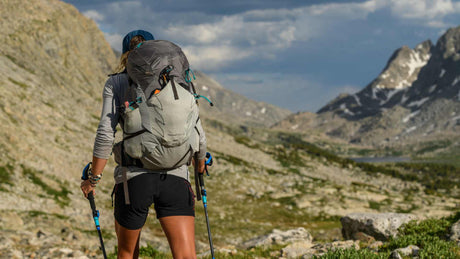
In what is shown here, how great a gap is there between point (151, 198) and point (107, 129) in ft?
3.15

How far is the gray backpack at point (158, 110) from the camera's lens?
432 cm

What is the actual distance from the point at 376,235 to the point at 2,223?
16230 millimetres

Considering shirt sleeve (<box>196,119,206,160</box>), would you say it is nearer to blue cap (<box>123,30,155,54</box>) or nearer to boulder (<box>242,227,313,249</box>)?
blue cap (<box>123,30,155,54</box>)

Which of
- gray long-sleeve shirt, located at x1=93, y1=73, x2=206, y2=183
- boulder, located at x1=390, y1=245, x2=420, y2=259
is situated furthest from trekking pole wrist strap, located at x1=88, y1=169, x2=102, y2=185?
boulder, located at x1=390, y1=245, x2=420, y2=259

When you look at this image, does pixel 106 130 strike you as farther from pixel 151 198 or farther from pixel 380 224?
pixel 380 224

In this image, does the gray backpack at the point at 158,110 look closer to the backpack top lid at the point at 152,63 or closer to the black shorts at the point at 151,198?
the backpack top lid at the point at 152,63

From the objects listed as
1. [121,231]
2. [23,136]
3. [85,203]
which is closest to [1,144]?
[23,136]

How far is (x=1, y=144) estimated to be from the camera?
1162 inches

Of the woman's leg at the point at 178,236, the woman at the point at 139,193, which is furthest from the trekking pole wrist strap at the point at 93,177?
the woman's leg at the point at 178,236

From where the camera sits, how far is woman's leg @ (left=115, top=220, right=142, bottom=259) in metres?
4.62

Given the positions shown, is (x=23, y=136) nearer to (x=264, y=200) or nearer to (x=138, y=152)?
(x=264, y=200)

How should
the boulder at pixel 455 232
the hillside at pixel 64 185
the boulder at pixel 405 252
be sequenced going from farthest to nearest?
1. the hillside at pixel 64 185
2. the boulder at pixel 455 232
3. the boulder at pixel 405 252

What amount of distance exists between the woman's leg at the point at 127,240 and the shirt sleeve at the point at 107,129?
923 millimetres

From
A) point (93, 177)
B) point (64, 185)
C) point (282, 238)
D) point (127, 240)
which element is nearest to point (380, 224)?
point (282, 238)
